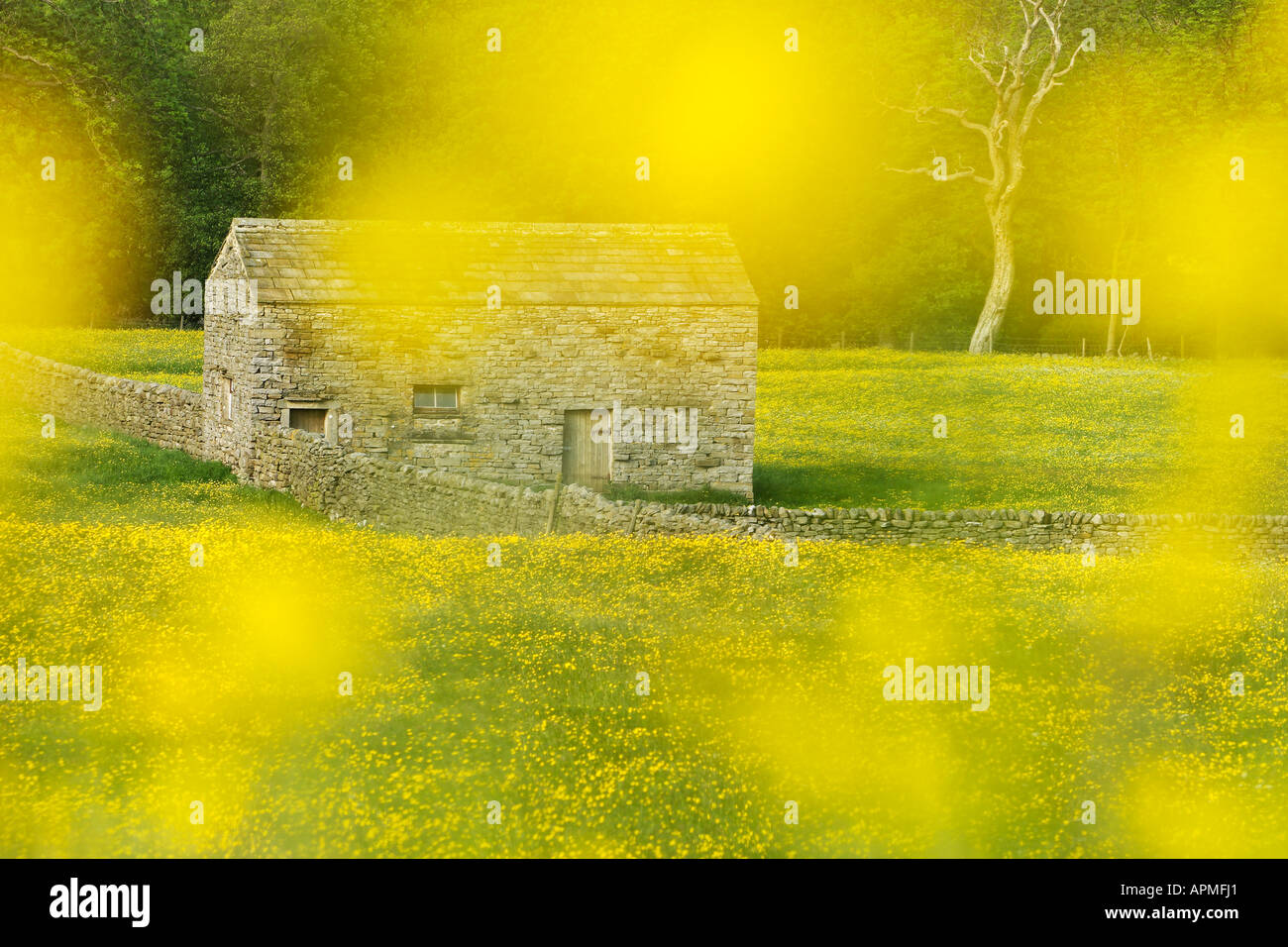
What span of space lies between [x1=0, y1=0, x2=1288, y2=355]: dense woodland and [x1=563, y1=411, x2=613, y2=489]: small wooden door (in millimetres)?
31470

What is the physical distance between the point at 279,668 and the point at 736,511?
1006 cm

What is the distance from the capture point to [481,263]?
30.6 metres

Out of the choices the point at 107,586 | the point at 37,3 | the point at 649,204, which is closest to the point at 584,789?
the point at 107,586

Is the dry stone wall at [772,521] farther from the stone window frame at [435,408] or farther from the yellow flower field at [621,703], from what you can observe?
the stone window frame at [435,408]

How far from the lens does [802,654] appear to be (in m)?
17.1

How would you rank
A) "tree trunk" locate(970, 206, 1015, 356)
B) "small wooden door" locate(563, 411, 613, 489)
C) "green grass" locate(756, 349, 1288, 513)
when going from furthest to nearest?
"tree trunk" locate(970, 206, 1015, 356)
"green grass" locate(756, 349, 1288, 513)
"small wooden door" locate(563, 411, 613, 489)

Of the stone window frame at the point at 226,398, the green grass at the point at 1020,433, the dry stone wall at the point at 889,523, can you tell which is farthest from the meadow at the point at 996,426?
the stone window frame at the point at 226,398

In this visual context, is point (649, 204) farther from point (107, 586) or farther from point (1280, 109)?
point (107, 586)

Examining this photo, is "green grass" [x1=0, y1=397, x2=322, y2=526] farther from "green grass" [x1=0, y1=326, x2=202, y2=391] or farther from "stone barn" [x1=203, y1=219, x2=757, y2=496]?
"green grass" [x1=0, y1=326, x2=202, y2=391]

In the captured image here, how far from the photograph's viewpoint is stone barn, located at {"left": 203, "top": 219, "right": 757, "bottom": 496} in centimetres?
2955

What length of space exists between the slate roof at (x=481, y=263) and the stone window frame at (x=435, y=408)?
5.73ft

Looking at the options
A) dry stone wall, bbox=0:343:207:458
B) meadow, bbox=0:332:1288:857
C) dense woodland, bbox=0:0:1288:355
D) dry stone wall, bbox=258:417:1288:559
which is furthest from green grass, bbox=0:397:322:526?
dense woodland, bbox=0:0:1288:355

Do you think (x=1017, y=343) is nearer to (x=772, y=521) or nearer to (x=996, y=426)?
(x=996, y=426)

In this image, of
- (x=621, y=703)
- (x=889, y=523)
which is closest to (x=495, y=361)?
(x=889, y=523)
